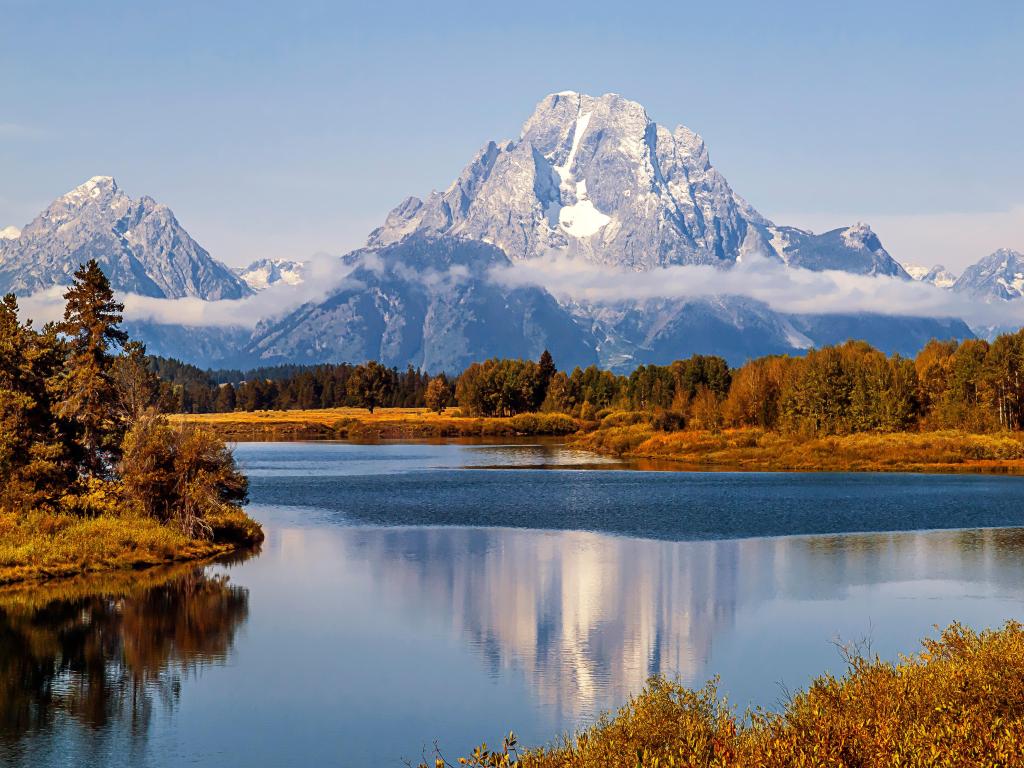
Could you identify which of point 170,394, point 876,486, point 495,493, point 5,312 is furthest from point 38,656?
point 876,486

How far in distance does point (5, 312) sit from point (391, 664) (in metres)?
37.5

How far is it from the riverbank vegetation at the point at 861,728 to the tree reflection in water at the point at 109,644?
12183mm

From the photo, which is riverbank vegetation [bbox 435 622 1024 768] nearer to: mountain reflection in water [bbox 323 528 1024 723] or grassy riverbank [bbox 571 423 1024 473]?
mountain reflection in water [bbox 323 528 1024 723]

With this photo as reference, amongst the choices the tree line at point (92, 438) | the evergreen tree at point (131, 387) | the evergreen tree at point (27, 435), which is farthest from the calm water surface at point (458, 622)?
the evergreen tree at point (131, 387)

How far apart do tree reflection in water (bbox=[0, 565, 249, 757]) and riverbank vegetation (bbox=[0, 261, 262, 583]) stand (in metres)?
3.21

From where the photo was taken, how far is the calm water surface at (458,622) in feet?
91.0

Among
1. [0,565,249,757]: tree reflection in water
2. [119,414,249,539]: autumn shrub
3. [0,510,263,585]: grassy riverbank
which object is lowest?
[0,565,249,757]: tree reflection in water

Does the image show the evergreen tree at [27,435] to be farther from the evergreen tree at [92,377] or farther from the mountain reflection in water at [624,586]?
the mountain reflection in water at [624,586]

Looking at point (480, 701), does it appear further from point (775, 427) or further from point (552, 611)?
point (775, 427)

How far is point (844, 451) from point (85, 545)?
10383 centimetres

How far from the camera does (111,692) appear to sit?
30.5 meters

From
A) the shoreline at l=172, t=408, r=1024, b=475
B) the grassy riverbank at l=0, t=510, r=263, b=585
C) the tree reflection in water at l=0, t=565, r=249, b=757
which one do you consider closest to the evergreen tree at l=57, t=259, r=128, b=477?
the grassy riverbank at l=0, t=510, r=263, b=585

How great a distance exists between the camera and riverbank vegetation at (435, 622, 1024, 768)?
55.8 ft

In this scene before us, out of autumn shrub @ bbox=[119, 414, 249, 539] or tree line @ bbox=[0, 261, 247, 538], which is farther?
autumn shrub @ bbox=[119, 414, 249, 539]
